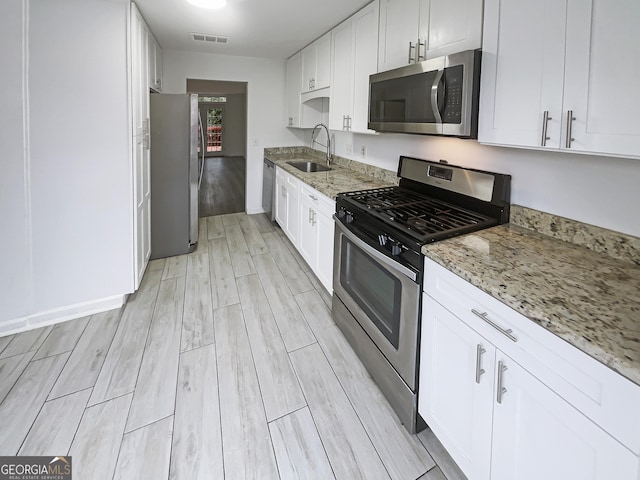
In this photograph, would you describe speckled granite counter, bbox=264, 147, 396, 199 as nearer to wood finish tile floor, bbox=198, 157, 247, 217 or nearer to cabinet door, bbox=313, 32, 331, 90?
cabinet door, bbox=313, 32, 331, 90

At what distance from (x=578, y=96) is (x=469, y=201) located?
849 millimetres

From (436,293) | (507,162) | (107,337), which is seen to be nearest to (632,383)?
(436,293)

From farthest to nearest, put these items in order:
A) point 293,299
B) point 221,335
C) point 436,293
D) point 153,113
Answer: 1. point 153,113
2. point 293,299
3. point 221,335
4. point 436,293

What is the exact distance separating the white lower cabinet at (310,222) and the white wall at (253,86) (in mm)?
1151

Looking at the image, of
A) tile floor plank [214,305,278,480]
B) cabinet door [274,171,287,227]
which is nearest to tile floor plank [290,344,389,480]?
tile floor plank [214,305,278,480]

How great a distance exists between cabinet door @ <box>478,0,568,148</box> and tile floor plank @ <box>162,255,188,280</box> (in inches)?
114

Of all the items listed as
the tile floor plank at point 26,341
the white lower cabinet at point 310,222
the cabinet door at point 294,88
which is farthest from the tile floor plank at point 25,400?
the cabinet door at point 294,88

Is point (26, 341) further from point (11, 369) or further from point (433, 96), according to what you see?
point (433, 96)

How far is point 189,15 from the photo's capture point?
307 cm

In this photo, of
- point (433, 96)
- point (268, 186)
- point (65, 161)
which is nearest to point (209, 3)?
point (65, 161)

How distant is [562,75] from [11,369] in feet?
10.2

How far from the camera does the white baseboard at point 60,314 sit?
2349 mm

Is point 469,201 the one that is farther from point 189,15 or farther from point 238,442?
point 189,15

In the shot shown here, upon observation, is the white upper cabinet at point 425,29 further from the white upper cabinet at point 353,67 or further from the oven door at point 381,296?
the oven door at point 381,296
